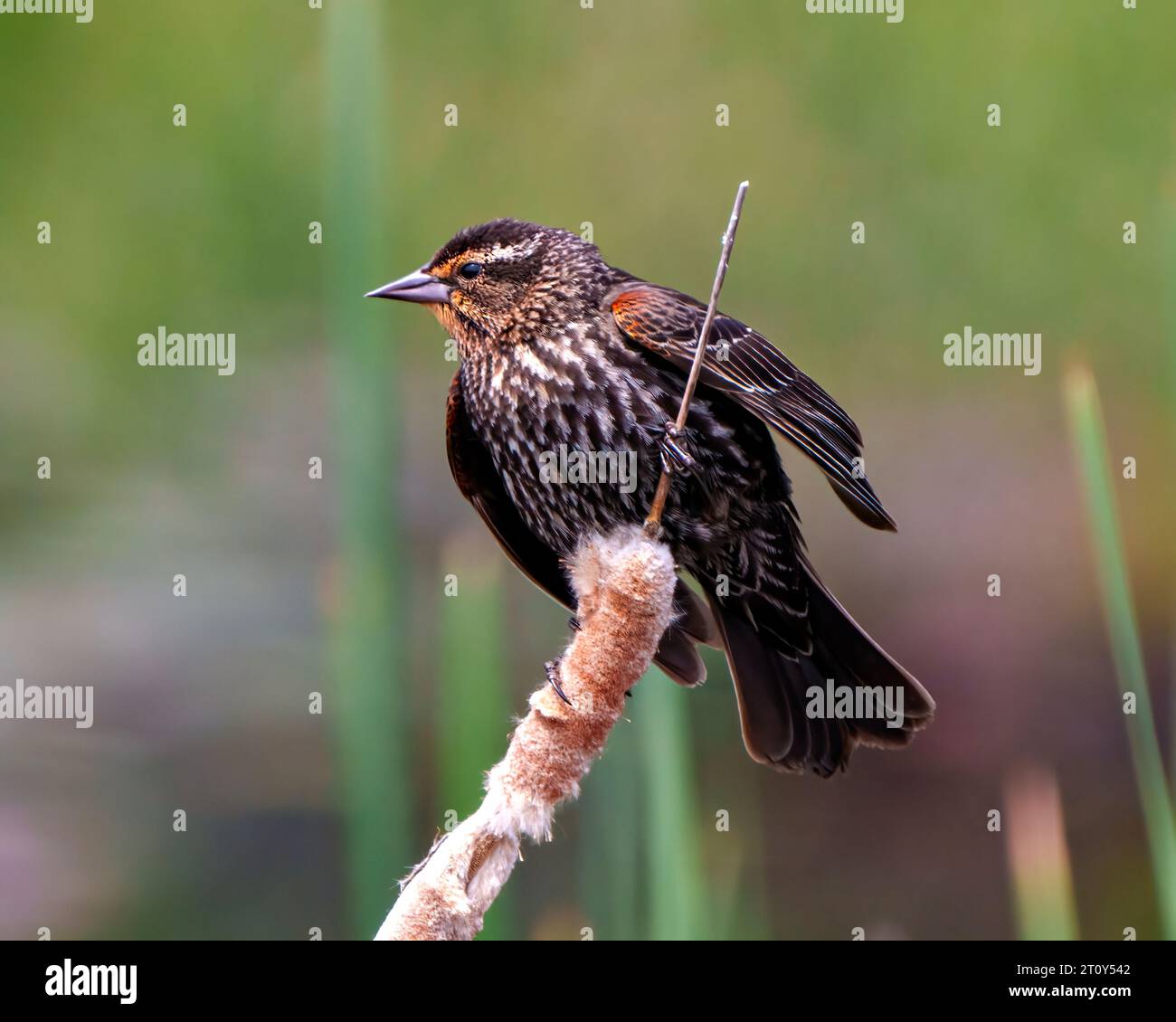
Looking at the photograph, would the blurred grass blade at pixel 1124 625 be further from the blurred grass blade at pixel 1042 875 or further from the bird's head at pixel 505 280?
the bird's head at pixel 505 280

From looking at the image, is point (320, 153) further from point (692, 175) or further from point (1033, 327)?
point (1033, 327)

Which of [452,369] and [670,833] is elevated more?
[452,369]

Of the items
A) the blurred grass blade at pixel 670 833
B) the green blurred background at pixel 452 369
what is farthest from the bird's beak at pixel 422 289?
the blurred grass blade at pixel 670 833

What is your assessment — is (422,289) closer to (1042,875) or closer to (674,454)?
(674,454)


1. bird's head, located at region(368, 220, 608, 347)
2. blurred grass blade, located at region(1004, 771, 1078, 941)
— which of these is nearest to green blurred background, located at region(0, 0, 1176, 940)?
bird's head, located at region(368, 220, 608, 347)

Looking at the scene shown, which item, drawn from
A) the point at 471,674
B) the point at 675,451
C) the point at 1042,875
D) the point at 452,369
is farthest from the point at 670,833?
the point at 452,369

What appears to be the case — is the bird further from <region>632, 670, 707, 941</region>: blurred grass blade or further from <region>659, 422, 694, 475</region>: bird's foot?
<region>632, 670, 707, 941</region>: blurred grass blade

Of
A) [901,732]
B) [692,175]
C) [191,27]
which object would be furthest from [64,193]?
[901,732]
